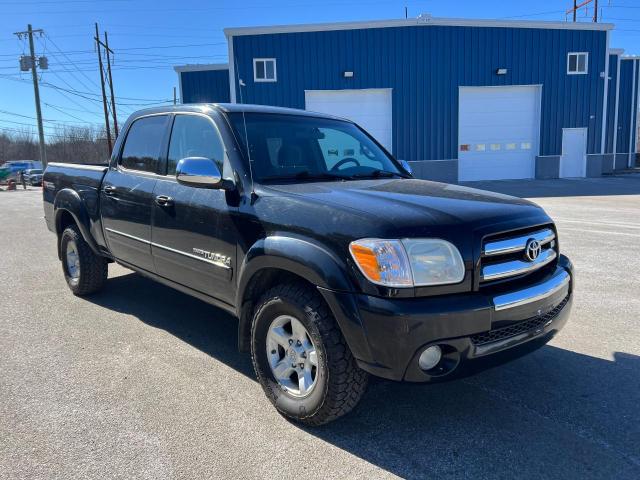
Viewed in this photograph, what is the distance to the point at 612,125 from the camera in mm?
25625

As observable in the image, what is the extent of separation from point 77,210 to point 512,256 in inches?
169

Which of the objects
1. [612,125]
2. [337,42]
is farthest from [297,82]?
[612,125]

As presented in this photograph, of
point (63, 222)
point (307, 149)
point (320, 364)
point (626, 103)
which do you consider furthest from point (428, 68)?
point (320, 364)

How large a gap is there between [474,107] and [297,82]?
823cm

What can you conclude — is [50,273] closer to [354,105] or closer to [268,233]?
[268,233]

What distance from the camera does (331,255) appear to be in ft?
8.28

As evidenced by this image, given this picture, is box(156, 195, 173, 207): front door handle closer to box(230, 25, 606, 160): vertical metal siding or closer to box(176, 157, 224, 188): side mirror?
box(176, 157, 224, 188): side mirror

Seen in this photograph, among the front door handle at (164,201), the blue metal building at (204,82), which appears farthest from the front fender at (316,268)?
the blue metal building at (204,82)

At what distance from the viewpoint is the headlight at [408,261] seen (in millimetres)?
2379

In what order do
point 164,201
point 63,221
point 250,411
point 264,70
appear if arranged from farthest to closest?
point 264,70, point 63,221, point 164,201, point 250,411

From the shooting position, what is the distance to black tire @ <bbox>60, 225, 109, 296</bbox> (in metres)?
5.23

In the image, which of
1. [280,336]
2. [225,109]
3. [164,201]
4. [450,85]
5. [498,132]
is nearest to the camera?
[280,336]

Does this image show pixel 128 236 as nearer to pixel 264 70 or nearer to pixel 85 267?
pixel 85 267

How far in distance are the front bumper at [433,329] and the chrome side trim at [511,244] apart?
0.22m
